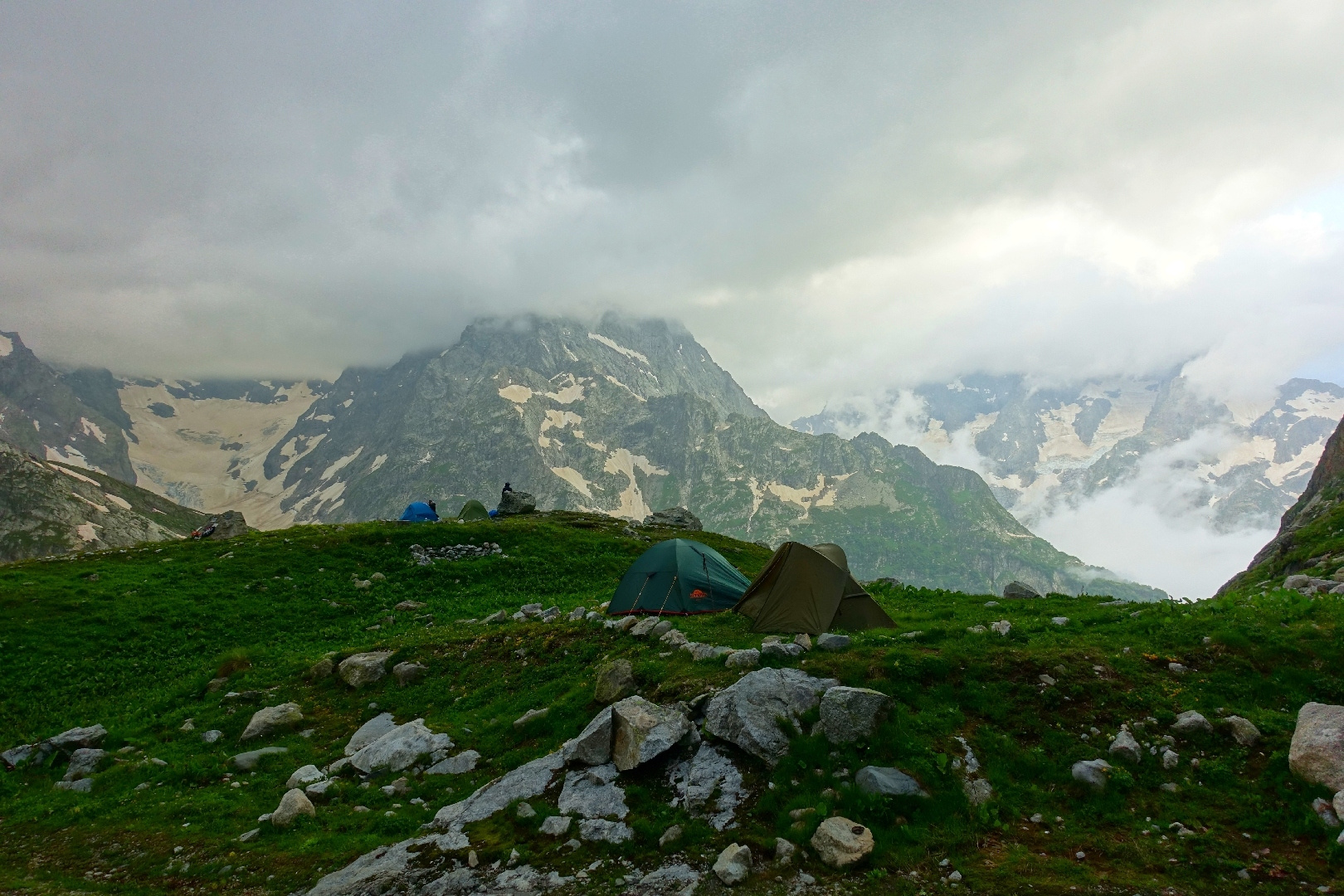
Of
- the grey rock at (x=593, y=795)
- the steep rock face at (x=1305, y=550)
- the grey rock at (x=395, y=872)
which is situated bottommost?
the grey rock at (x=395, y=872)

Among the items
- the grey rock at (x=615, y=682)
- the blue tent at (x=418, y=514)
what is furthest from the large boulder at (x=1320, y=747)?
the blue tent at (x=418, y=514)

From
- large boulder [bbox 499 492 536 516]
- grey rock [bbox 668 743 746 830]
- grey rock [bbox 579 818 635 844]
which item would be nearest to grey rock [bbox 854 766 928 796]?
grey rock [bbox 668 743 746 830]

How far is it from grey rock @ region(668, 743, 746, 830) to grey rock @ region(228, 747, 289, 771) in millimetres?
12140

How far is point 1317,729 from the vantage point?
36.7 feet

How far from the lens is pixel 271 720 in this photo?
19609 millimetres

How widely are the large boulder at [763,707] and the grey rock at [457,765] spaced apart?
6.27 metres

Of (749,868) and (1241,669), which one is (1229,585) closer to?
(1241,669)

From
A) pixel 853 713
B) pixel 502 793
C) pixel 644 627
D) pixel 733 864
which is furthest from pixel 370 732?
pixel 853 713

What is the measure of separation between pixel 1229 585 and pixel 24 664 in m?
66.8

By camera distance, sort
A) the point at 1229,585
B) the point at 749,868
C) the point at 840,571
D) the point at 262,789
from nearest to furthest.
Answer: the point at 749,868
the point at 262,789
the point at 840,571
the point at 1229,585

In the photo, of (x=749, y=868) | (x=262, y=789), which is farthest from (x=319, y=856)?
(x=749, y=868)

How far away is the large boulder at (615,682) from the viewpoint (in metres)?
16.6

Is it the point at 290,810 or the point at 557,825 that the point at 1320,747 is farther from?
the point at 290,810

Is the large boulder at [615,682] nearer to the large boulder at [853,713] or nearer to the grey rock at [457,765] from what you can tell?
the grey rock at [457,765]
